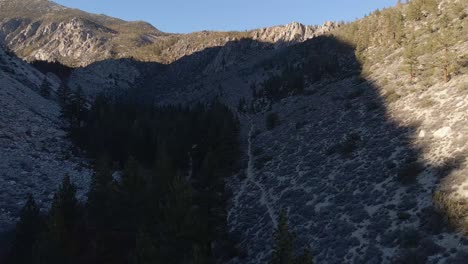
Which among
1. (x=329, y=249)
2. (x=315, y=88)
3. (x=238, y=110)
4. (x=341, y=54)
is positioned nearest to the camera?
(x=329, y=249)

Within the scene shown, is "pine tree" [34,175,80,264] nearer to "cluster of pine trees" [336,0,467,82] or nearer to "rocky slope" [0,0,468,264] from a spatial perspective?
"rocky slope" [0,0,468,264]

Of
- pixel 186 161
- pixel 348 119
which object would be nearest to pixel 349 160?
pixel 348 119

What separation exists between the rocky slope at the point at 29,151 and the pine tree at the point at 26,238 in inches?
262

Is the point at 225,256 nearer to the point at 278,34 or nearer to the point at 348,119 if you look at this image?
the point at 348,119

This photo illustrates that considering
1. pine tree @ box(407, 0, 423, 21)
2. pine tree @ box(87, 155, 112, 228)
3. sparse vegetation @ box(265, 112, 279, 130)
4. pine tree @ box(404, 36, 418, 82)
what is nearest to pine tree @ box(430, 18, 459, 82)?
pine tree @ box(404, 36, 418, 82)

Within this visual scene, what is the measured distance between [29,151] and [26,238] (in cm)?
2850

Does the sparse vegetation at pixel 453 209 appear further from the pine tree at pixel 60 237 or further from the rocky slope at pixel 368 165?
the pine tree at pixel 60 237

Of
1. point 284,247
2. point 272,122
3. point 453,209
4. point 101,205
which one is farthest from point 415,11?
point 284,247

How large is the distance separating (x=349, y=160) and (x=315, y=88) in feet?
144

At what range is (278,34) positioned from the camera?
19275cm

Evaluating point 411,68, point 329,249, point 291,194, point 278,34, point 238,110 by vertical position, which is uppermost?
point 278,34

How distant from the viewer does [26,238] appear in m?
34.9

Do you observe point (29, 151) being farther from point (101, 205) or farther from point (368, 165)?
point (368, 165)

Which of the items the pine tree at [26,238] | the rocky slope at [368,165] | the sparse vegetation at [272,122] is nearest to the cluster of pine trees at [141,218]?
the pine tree at [26,238]
